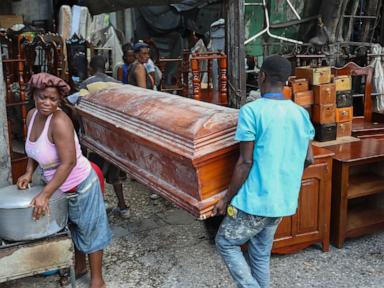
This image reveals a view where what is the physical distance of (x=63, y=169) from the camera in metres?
2.68

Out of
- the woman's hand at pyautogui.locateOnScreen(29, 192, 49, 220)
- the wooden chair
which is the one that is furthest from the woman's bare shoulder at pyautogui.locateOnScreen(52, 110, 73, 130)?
the wooden chair

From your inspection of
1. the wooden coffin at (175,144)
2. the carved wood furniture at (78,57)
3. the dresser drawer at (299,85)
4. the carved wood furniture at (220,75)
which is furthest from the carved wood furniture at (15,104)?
the dresser drawer at (299,85)

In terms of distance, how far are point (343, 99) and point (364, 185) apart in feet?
2.54

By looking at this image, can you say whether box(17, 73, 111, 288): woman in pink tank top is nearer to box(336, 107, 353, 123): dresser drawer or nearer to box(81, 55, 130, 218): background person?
box(81, 55, 130, 218): background person

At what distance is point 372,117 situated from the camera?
4793 mm

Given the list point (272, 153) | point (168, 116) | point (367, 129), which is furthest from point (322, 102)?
point (272, 153)

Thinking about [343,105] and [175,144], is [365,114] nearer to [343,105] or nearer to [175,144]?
[343,105]

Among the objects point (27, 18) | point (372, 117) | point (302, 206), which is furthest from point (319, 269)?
point (27, 18)

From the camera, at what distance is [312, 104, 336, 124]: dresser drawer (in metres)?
3.92

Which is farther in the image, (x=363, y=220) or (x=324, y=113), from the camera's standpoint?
(x=324, y=113)

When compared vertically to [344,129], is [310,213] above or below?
below

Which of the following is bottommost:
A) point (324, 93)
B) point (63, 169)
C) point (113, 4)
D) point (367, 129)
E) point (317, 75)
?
point (367, 129)

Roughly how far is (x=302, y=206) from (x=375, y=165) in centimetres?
95

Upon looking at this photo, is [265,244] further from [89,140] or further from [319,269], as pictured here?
[89,140]
